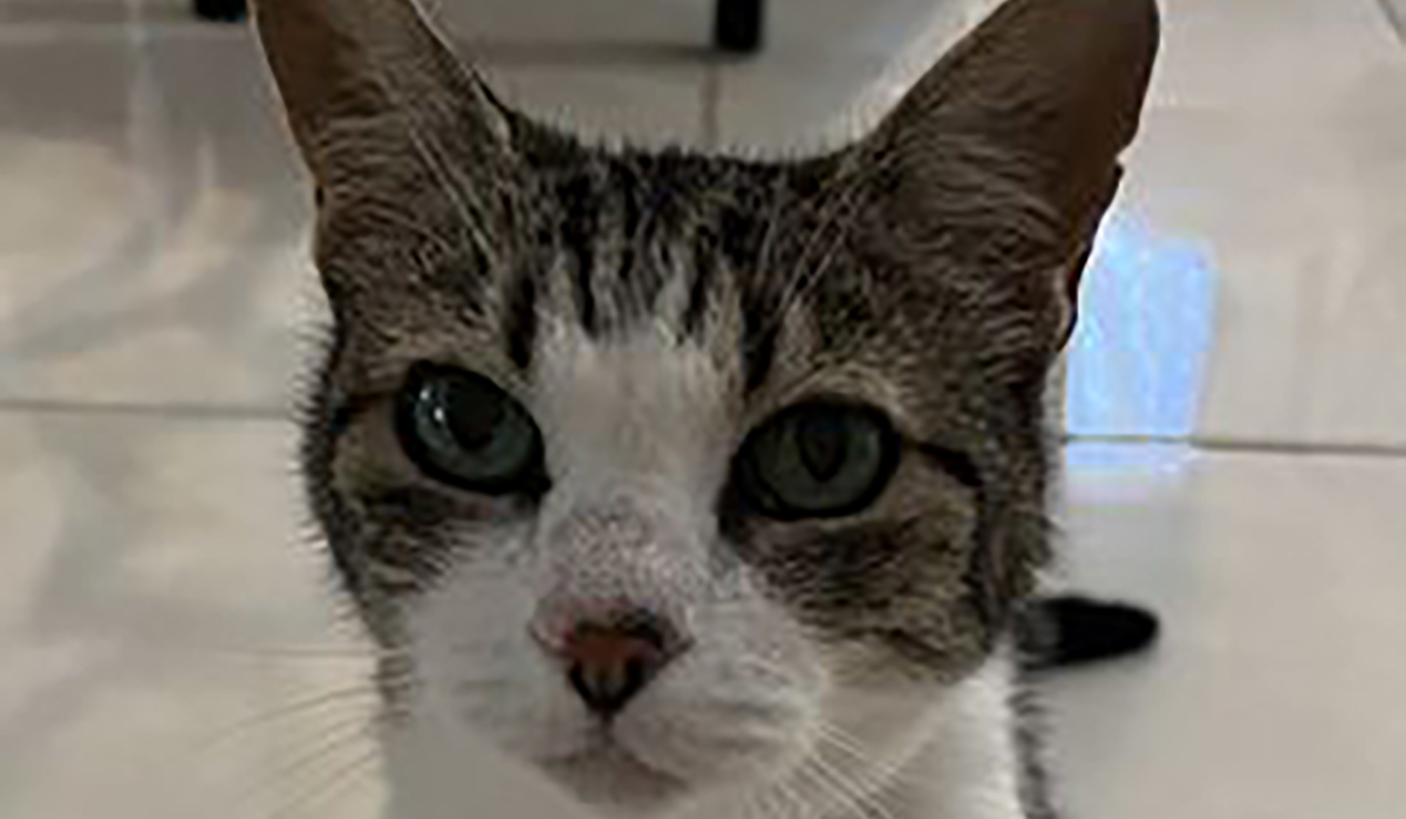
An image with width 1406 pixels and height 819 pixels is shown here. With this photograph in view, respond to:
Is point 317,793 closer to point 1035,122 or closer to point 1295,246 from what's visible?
point 1035,122

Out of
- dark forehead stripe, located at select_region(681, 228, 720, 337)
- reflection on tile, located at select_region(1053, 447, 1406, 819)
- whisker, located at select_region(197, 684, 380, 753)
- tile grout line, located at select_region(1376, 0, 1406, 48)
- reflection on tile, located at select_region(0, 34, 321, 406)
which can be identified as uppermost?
dark forehead stripe, located at select_region(681, 228, 720, 337)

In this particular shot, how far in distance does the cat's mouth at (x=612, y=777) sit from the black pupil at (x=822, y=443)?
117mm

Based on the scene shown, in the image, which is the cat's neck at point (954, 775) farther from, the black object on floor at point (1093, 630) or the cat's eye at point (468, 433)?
the black object on floor at point (1093, 630)

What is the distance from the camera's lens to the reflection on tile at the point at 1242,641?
4.68 ft

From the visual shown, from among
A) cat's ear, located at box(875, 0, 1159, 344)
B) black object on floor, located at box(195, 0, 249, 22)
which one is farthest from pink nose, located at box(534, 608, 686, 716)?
black object on floor, located at box(195, 0, 249, 22)

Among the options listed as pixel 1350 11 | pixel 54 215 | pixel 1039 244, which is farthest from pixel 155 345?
pixel 1350 11

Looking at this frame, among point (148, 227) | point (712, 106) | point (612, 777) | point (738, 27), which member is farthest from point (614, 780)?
point (738, 27)

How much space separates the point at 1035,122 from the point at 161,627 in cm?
71

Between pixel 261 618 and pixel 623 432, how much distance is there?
2.14 feet

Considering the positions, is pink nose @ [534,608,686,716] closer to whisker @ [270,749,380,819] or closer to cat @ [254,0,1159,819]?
cat @ [254,0,1159,819]

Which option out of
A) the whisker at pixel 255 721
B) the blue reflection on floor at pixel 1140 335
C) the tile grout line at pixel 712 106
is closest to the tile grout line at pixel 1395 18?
the blue reflection on floor at pixel 1140 335

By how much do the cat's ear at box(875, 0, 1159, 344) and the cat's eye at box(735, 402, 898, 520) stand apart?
0.10m

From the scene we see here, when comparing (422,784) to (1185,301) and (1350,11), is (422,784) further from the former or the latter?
(1350,11)

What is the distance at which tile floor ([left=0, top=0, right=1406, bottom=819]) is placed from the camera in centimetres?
144
